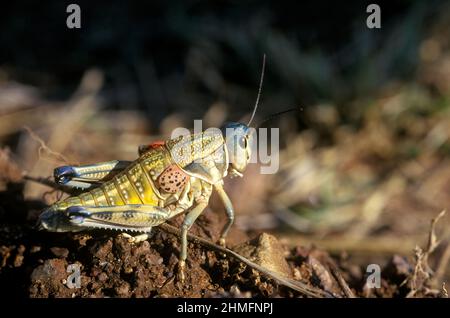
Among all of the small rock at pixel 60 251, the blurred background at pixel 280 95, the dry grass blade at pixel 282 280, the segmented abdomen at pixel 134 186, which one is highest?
the blurred background at pixel 280 95

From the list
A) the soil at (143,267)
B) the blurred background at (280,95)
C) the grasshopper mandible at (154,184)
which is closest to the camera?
the soil at (143,267)

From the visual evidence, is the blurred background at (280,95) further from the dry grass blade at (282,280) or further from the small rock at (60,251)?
the dry grass blade at (282,280)

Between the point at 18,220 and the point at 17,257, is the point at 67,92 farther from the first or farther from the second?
the point at 17,257

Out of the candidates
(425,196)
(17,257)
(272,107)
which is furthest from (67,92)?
(425,196)

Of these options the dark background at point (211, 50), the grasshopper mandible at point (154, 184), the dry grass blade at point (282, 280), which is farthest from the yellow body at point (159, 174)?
the dark background at point (211, 50)

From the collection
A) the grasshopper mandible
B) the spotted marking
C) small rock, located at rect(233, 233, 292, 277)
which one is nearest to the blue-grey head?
the grasshopper mandible

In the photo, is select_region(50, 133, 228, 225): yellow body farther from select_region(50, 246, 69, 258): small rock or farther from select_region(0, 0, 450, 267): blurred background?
select_region(0, 0, 450, 267): blurred background

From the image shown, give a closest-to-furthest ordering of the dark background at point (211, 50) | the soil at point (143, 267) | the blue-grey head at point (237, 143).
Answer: the soil at point (143, 267)
the blue-grey head at point (237, 143)
the dark background at point (211, 50)
